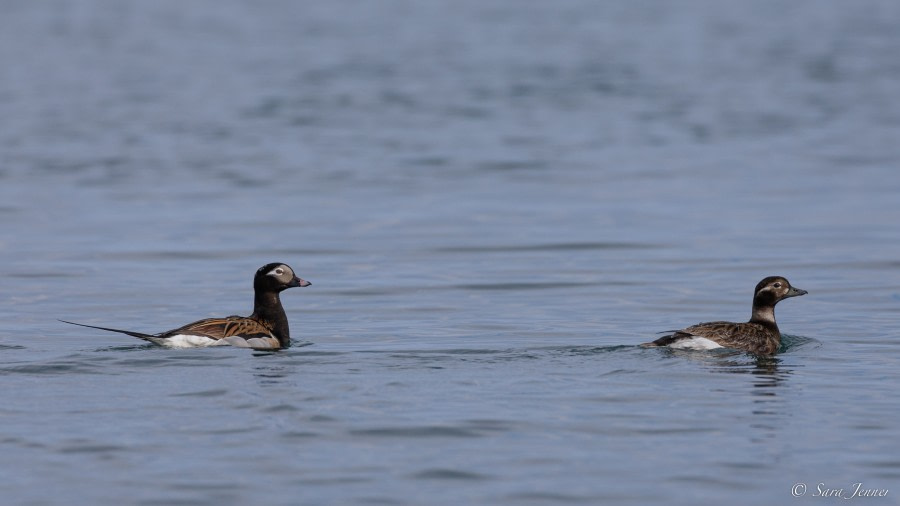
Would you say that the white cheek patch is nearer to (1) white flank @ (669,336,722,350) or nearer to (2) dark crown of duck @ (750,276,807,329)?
(1) white flank @ (669,336,722,350)

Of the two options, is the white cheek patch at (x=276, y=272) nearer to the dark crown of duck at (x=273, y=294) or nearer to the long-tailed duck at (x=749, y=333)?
the dark crown of duck at (x=273, y=294)

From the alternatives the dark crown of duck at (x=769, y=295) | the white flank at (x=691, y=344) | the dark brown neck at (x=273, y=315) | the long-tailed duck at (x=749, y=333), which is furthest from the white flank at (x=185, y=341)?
the dark crown of duck at (x=769, y=295)

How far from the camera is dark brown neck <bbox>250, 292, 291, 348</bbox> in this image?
16422 mm

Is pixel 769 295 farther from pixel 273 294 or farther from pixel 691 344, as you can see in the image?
pixel 273 294

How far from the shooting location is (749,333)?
1570 centimetres

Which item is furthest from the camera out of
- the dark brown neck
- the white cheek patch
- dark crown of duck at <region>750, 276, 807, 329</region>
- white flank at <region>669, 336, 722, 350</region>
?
the white cheek patch

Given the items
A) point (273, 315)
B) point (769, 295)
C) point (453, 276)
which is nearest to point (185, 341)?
point (273, 315)

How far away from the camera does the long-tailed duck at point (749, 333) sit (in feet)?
50.3

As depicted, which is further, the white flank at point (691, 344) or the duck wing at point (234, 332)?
the duck wing at point (234, 332)

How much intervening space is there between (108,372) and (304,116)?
3029cm

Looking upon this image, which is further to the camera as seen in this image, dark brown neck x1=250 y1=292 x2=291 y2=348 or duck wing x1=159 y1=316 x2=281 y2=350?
dark brown neck x1=250 y1=292 x2=291 y2=348

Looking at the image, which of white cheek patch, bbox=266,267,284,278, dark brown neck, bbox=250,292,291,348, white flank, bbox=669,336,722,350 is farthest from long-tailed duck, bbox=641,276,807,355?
white cheek patch, bbox=266,267,284,278

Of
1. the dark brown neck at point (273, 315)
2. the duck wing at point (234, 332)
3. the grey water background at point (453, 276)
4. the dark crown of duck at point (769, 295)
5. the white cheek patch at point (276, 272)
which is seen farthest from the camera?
the white cheek patch at point (276, 272)

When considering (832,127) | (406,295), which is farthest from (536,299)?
(832,127)
